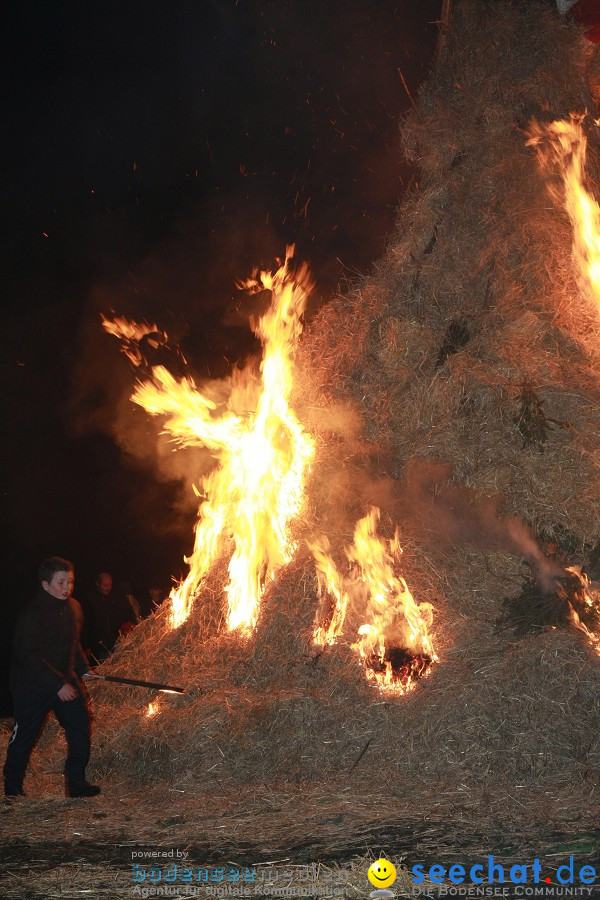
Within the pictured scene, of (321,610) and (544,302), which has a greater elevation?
(544,302)

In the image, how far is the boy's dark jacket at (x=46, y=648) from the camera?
5172mm

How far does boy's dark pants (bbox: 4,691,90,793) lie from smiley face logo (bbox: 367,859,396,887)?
8.42 ft

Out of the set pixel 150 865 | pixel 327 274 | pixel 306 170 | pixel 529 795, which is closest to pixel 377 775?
pixel 529 795

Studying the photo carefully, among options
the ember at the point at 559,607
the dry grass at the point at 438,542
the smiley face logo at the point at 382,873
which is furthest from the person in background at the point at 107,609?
the smiley face logo at the point at 382,873

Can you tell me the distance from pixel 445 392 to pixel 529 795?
3351mm

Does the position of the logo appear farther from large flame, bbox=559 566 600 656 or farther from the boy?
large flame, bbox=559 566 600 656

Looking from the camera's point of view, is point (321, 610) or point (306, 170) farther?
point (306, 170)

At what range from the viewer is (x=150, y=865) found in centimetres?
375

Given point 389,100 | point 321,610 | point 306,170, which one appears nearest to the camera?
point 321,610

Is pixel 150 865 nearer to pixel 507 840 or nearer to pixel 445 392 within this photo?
pixel 507 840

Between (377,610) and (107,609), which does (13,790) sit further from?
(107,609)

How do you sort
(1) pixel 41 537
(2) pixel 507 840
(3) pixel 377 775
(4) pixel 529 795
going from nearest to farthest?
(2) pixel 507 840 < (4) pixel 529 795 < (3) pixel 377 775 < (1) pixel 41 537

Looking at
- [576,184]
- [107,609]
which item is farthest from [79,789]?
[576,184]

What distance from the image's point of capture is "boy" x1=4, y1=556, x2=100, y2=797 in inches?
204
